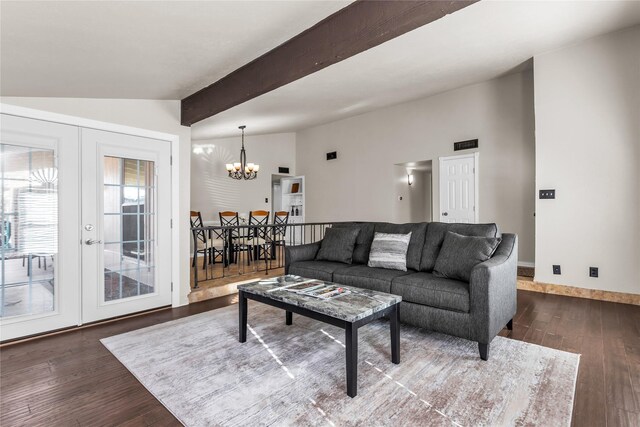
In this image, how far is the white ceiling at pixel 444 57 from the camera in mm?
3373

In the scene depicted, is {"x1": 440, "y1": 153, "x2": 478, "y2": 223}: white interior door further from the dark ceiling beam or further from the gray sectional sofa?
the dark ceiling beam

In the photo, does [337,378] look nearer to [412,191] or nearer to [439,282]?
[439,282]

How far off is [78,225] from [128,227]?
45 centimetres

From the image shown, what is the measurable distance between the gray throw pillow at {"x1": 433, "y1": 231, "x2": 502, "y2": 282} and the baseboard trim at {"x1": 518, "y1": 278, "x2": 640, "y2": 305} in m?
2.18

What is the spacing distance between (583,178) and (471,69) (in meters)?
2.11

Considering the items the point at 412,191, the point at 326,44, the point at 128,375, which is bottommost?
the point at 128,375

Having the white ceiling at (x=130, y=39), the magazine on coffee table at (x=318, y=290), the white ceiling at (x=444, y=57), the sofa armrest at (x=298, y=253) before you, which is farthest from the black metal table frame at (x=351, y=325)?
the white ceiling at (x=444, y=57)

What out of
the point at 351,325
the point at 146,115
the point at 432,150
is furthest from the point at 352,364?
the point at 432,150

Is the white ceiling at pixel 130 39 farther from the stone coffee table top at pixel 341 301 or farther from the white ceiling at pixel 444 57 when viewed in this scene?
the stone coffee table top at pixel 341 301

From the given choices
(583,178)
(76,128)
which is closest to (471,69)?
(583,178)

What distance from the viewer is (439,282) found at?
109 inches

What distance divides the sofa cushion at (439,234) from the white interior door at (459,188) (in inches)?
106

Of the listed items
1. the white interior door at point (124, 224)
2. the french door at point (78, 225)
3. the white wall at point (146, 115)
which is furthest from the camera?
the white interior door at point (124, 224)

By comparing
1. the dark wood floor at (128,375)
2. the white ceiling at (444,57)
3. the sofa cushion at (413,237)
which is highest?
the white ceiling at (444,57)
